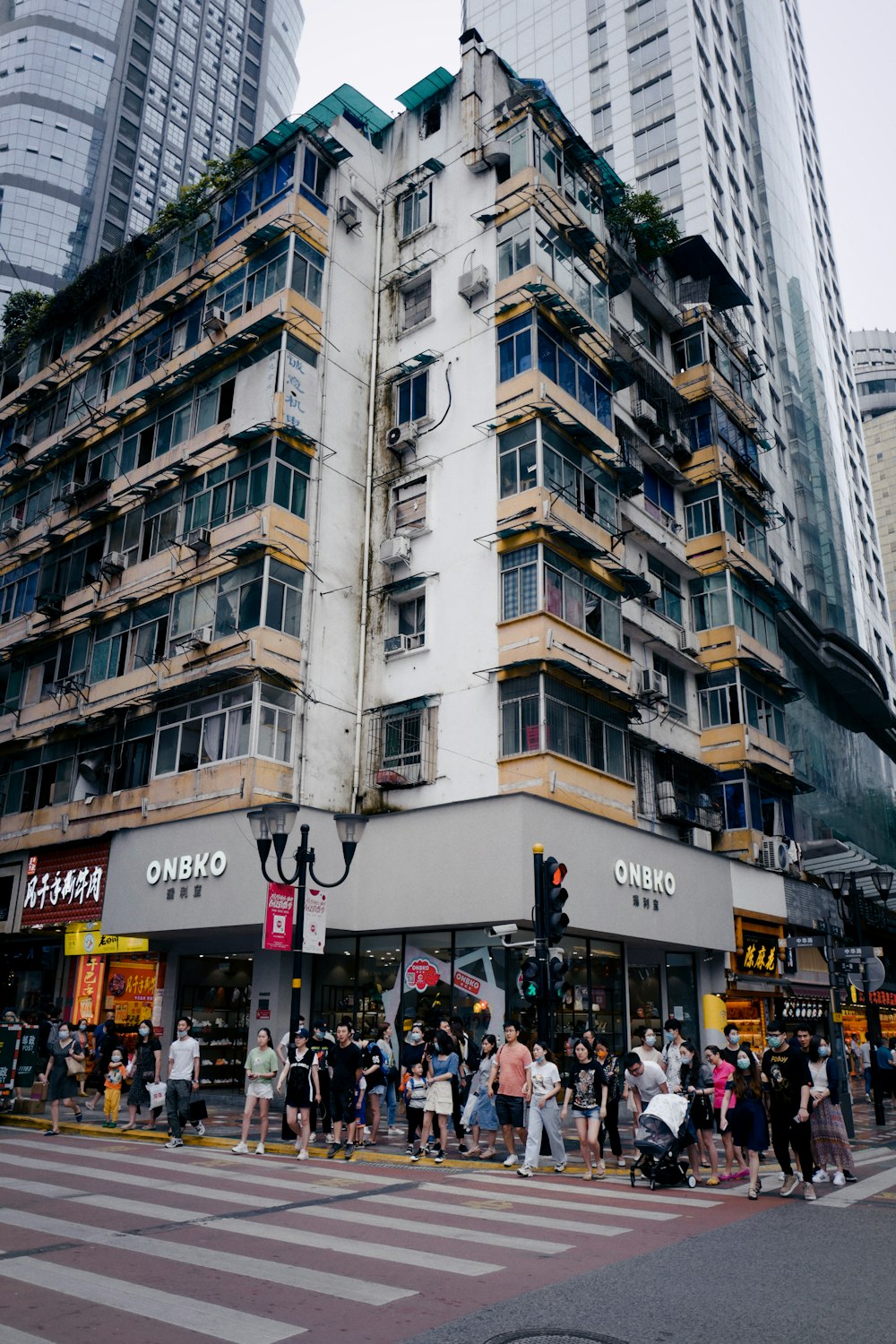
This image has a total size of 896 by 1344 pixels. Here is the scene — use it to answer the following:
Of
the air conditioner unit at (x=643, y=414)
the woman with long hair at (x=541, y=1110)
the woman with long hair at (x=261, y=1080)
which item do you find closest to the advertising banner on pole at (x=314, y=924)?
the woman with long hair at (x=261, y=1080)

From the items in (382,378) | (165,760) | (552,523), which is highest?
(382,378)

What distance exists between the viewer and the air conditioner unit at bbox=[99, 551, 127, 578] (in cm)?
2866

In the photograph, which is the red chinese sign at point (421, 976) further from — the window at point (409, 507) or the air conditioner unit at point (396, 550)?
the window at point (409, 507)

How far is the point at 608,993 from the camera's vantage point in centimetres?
2464

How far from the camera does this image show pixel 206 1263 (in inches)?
292

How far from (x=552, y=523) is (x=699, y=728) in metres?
10.6

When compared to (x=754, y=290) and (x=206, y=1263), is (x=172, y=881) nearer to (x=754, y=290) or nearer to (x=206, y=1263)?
(x=206, y=1263)

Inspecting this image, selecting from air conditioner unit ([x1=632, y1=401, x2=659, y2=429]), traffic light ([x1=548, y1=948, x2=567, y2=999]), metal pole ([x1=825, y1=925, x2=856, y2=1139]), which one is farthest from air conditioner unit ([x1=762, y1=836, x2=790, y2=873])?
traffic light ([x1=548, y1=948, x2=567, y2=999])

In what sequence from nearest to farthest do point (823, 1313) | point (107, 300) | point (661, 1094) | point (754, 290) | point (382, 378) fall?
point (823, 1313) < point (661, 1094) < point (382, 378) < point (107, 300) < point (754, 290)

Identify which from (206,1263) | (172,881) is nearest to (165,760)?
(172,881)

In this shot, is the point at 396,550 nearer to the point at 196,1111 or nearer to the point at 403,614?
the point at 403,614

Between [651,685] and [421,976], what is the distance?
33.7 feet

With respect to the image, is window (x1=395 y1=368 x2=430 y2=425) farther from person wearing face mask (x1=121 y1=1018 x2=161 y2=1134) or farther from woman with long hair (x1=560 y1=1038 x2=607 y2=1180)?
woman with long hair (x1=560 y1=1038 x2=607 y2=1180)

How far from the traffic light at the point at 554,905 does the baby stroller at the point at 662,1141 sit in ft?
9.43
